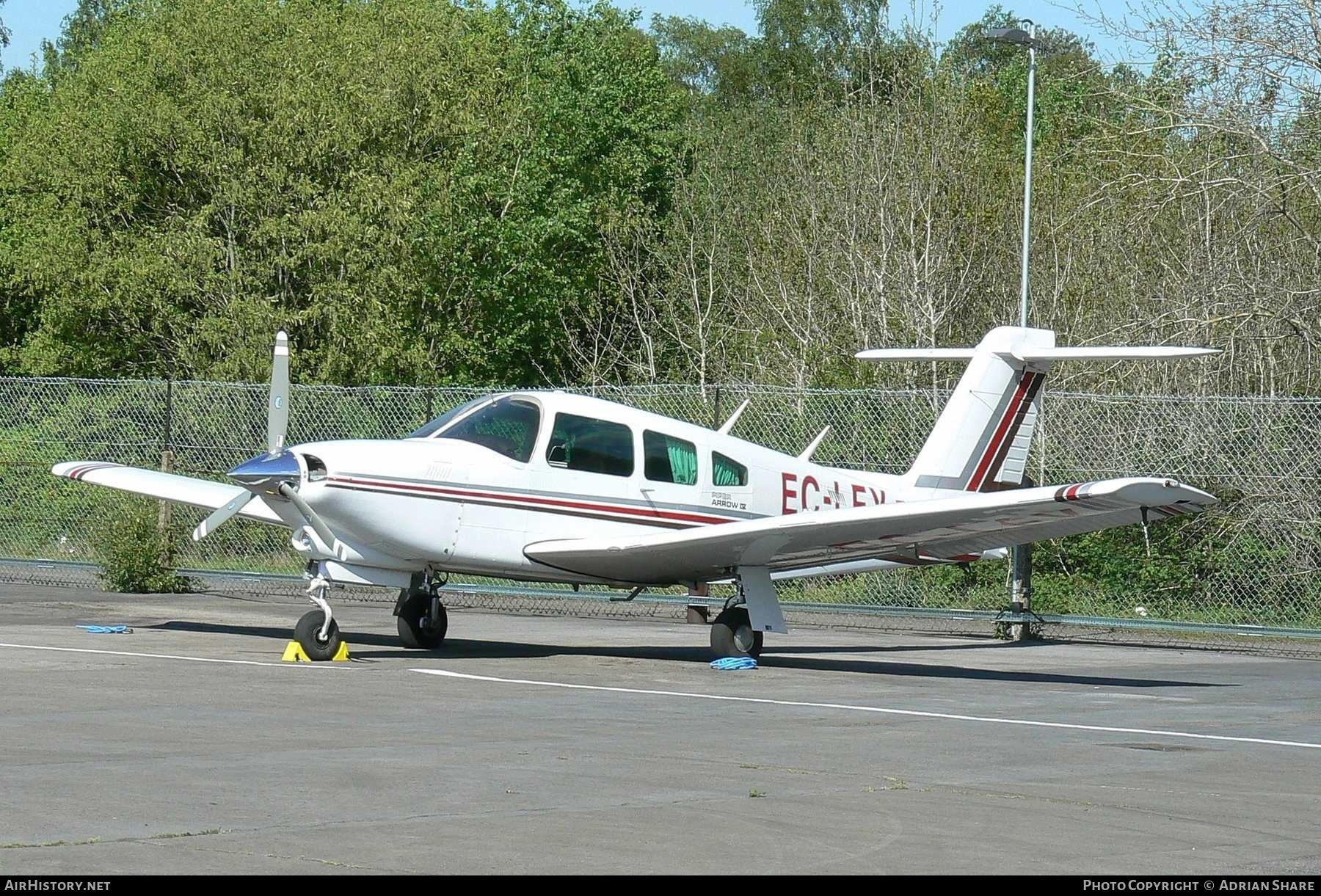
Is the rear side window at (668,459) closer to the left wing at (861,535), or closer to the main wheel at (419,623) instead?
the left wing at (861,535)

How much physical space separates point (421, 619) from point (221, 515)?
2046 millimetres

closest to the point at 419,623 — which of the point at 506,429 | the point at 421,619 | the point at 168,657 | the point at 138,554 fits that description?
the point at 421,619

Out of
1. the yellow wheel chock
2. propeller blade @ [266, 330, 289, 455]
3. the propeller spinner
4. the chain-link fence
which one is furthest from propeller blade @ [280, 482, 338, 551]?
the chain-link fence

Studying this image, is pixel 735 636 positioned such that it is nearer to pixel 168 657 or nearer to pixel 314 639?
pixel 314 639

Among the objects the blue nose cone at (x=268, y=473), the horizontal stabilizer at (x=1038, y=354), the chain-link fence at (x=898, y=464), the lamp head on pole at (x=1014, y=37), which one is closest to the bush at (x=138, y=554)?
the chain-link fence at (x=898, y=464)

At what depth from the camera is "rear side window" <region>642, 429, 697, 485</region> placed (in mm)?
14625

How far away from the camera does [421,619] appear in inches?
579

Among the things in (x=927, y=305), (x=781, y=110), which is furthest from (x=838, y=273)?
(x=781, y=110)

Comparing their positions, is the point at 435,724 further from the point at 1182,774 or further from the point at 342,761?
the point at 1182,774

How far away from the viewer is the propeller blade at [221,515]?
13.5 metres

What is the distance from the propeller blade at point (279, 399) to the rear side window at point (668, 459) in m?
2.97

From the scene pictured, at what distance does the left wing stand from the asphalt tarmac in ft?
2.81

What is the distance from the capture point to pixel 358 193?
33500 mm

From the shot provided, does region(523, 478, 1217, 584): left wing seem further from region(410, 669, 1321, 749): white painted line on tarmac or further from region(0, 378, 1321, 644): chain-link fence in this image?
region(0, 378, 1321, 644): chain-link fence
